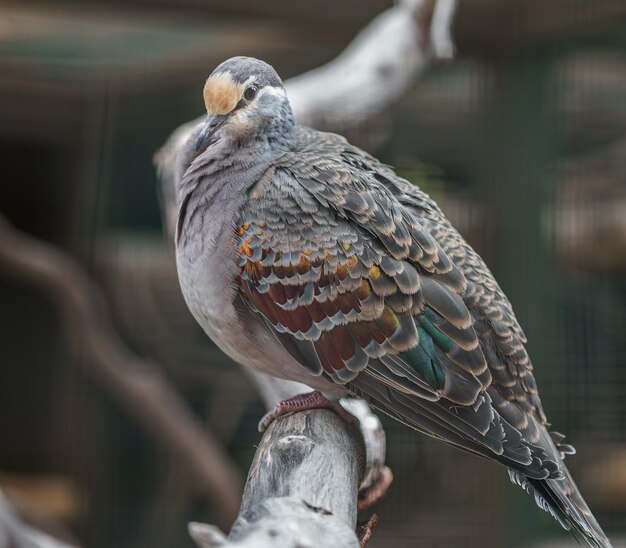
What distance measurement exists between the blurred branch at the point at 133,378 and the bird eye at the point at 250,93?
2.46 meters

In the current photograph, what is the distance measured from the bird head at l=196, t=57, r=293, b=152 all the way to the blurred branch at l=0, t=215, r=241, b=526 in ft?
7.86

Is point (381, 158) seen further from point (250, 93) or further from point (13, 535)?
point (13, 535)

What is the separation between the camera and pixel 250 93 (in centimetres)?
253

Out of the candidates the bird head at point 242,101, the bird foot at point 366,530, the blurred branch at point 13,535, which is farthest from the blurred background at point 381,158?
the bird foot at point 366,530

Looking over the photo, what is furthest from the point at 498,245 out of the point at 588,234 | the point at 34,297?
the point at 34,297

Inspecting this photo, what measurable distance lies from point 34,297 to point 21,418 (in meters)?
0.79

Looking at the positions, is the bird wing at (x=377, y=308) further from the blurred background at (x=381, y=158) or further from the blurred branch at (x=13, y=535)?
the blurred background at (x=381, y=158)

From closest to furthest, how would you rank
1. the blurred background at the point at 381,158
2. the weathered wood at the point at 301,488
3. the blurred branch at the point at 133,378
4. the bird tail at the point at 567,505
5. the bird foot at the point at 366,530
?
the weathered wood at the point at 301,488
the bird foot at the point at 366,530
the bird tail at the point at 567,505
the blurred background at the point at 381,158
the blurred branch at the point at 133,378

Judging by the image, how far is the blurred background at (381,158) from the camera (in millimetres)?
4465

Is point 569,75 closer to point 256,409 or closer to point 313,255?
point 256,409

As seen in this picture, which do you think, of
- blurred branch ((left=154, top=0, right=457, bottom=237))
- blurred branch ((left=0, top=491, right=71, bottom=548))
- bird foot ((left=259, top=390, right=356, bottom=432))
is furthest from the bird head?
blurred branch ((left=0, top=491, right=71, bottom=548))

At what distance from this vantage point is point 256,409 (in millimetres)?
4895

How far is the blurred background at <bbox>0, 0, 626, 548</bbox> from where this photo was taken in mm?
4465

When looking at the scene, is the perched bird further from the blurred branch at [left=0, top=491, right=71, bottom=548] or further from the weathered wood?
the blurred branch at [left=0, top=491, right=71, bottom=548]
